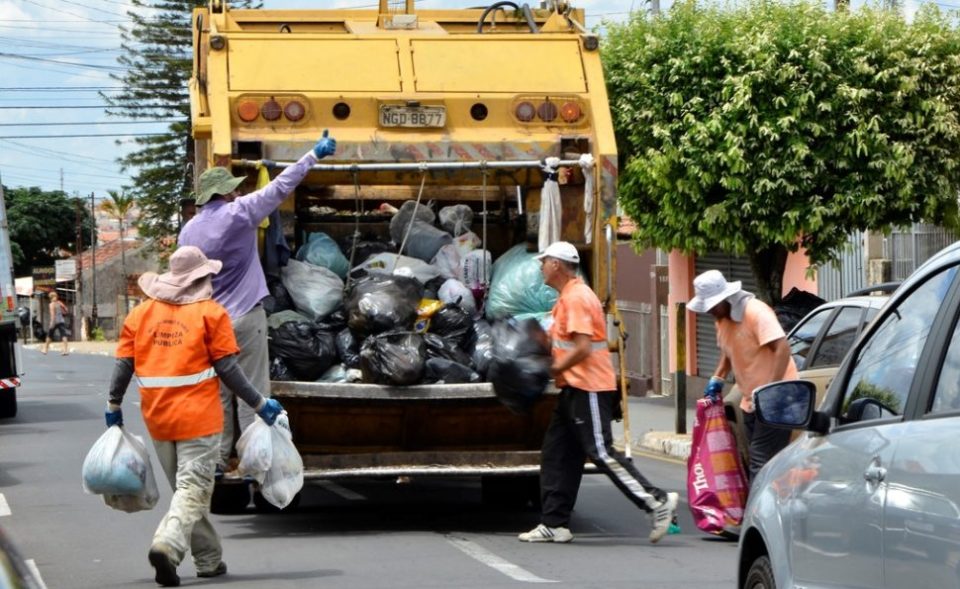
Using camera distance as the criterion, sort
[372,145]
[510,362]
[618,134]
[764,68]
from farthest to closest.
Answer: [618,134] < [764,68] < [372,145] < [510,362]

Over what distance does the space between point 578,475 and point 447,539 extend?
34.2 inches

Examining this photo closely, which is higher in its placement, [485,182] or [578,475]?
[485,182]

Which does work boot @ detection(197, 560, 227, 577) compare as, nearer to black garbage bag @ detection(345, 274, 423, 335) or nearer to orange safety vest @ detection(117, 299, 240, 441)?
orange safety vest @ detection(117, 299, 240, 441)

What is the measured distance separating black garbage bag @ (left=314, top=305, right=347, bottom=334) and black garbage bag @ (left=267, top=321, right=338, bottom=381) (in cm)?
18

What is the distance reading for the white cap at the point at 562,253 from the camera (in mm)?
9805

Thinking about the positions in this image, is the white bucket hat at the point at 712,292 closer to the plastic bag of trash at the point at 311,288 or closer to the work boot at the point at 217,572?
the plastic bag of trash at the point at 311,288

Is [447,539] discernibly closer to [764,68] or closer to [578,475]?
[578,475]

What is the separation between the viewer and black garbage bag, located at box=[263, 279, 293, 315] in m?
10.5

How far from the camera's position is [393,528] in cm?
1066

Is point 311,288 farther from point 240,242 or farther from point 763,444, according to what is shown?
point 763,444

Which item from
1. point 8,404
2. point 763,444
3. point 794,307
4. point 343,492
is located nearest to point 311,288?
point 343,492

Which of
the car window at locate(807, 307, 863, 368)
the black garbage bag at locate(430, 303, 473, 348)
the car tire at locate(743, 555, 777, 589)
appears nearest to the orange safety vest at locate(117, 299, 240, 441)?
the black garbage bag at locate(430, 303, 473, 348)

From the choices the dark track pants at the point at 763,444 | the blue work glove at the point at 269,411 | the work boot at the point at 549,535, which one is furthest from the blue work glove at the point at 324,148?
the dark track pants at the point at 763,444

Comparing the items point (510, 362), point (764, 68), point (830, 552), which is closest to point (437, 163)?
point (510, 362)
